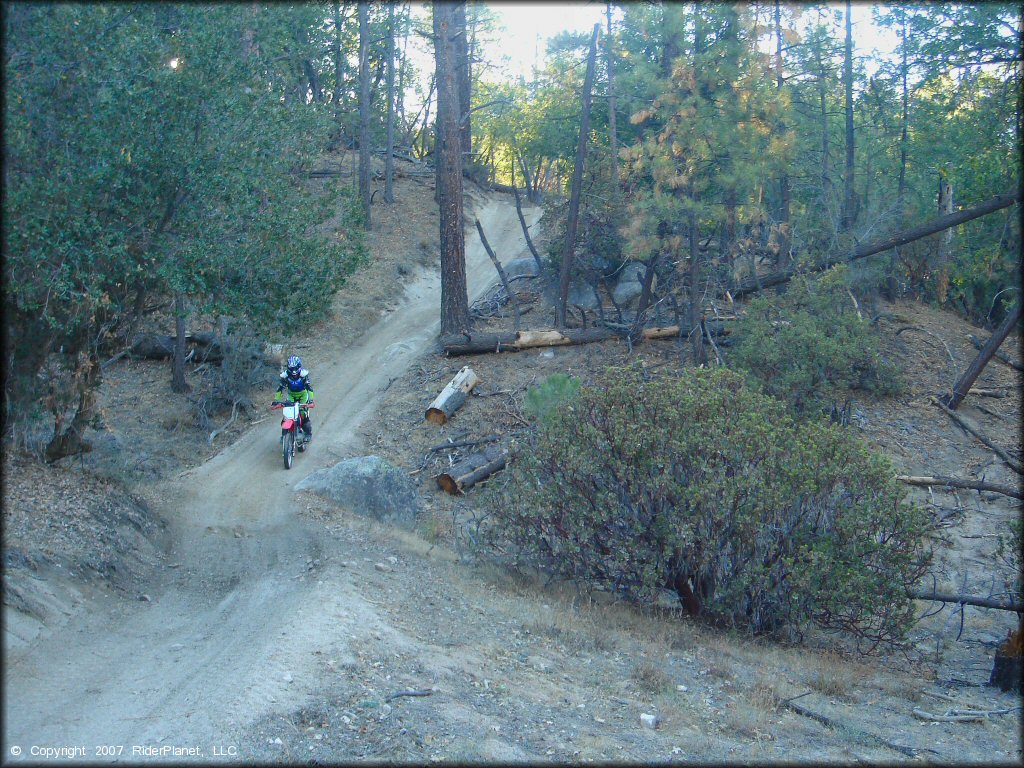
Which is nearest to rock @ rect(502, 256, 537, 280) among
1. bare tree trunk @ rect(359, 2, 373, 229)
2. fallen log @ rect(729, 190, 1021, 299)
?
bare tree trunk @ rect(359, 2, 373, 229)

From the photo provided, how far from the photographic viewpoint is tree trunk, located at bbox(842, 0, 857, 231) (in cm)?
2362

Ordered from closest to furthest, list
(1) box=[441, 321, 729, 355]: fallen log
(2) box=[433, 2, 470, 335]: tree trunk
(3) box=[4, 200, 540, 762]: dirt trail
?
(3) box=[4, 200, 540, 762]: dirt trail
(2) box=[433, 2, 470, 335]: tree trunk
(1) box=[441, 321, 729, 355]: fallen log

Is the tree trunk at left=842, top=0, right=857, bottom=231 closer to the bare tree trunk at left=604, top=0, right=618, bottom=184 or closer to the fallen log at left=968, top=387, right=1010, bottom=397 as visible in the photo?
the fallen log at left=968, top=387, right=1010, bottom=397

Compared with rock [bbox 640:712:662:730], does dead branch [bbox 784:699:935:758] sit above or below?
below

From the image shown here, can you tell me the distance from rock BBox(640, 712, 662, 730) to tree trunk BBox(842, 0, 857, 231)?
18626 mm

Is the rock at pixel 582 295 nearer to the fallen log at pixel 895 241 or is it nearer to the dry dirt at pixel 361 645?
the fallen log at pixel 895 241

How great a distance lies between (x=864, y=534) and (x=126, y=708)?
8.96m

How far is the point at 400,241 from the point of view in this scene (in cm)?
3097

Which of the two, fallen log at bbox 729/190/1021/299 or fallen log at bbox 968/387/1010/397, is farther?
fallen log at bbox 968/387/1010/397

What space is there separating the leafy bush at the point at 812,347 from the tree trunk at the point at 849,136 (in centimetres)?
414

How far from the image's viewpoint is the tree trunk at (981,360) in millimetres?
19250

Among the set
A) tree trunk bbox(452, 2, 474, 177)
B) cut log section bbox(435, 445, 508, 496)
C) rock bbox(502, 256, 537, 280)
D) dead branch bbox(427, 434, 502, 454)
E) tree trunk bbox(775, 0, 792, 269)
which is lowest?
cut log section bbox(435, 445, 508, 496)

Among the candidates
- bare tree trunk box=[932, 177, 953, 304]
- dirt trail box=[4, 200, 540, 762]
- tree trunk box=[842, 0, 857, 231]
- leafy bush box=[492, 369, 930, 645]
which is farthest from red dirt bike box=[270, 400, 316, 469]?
bare tree trunk box=[932, 177, 953, 304]

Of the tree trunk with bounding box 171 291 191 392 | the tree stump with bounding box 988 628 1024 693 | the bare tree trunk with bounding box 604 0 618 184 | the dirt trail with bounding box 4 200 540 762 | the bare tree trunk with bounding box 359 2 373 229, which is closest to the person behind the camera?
the dirt trail with bounding box 4 200 540 762
